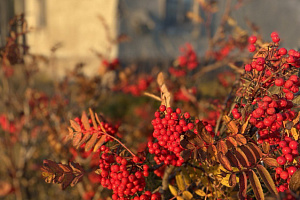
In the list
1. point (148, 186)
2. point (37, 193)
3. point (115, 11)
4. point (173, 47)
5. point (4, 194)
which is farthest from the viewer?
point (173, 47)

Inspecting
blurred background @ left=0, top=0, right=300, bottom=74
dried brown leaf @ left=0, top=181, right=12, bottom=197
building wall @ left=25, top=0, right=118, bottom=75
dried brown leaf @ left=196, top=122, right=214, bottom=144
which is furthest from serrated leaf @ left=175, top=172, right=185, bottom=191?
Result: building wall @ left=25, top=0, right=118, bottom=75

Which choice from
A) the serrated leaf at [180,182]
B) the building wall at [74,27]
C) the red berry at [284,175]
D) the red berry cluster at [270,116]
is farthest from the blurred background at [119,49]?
the red berry at [284,175]

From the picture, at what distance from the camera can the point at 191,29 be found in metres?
10.3

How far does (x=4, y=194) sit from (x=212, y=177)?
324cm

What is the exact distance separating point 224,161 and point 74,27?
949cm

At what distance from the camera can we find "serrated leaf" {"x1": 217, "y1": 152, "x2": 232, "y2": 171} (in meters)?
0.73

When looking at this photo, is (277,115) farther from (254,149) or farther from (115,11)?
(115,11)

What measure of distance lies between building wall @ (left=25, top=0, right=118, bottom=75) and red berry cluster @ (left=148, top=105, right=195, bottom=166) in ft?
24.5

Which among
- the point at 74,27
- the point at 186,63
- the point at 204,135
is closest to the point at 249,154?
the point at 204,135

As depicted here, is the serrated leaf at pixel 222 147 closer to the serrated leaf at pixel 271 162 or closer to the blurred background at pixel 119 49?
the serrated leaf at pixel 271 162

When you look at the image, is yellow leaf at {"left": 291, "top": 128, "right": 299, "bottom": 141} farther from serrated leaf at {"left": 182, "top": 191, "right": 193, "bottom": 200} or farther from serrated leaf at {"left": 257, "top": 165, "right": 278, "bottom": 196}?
serrated leaf at {"left": 182, "top": 191, "right": 193, "bottom": 200}

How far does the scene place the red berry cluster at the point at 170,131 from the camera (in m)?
0.83

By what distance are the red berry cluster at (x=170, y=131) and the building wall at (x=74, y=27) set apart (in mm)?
7453

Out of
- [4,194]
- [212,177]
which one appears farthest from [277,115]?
[4,194]
